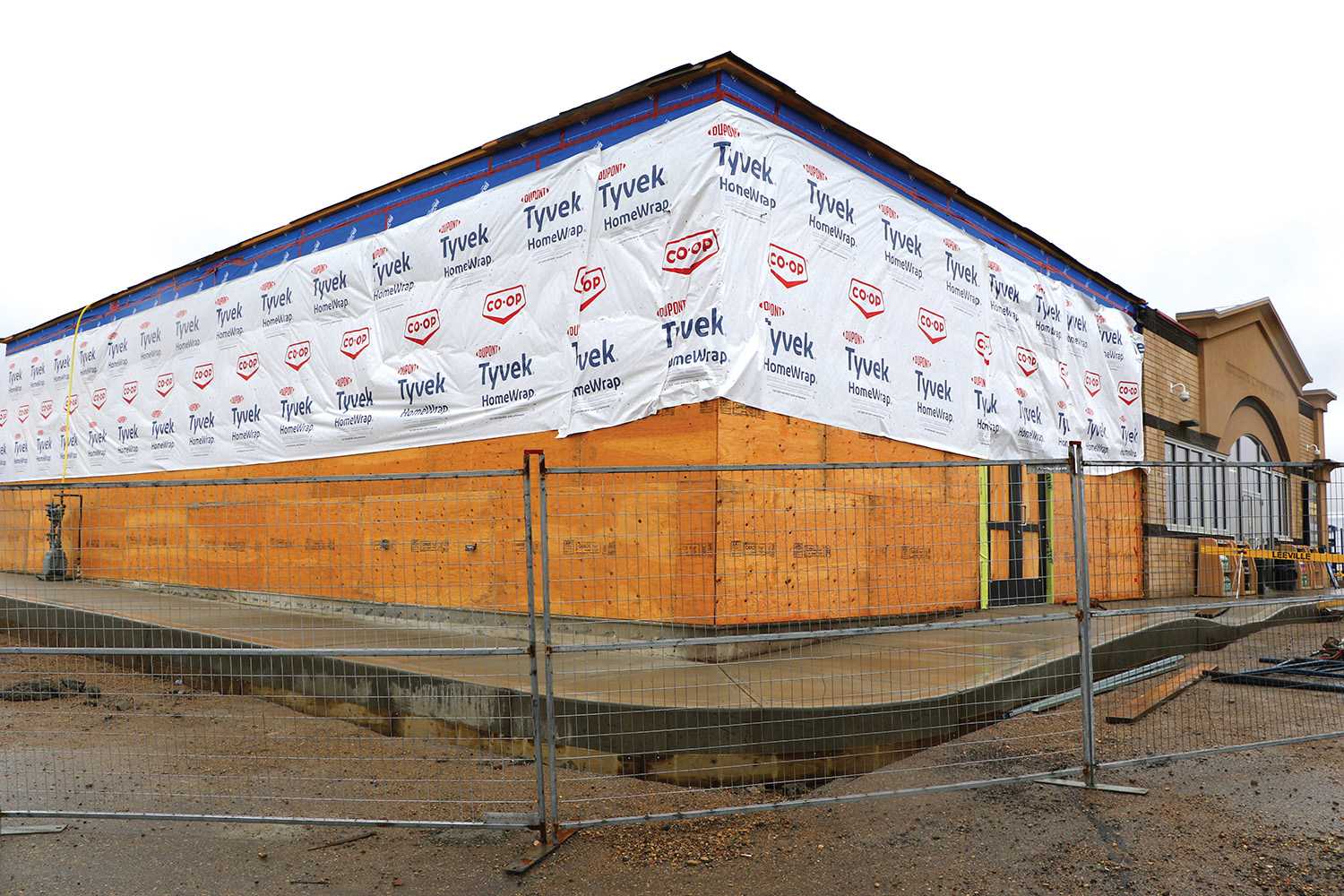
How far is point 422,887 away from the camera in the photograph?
3750 millimetres

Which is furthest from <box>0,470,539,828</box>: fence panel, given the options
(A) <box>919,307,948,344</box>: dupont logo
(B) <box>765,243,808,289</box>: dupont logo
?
(A) <box>919,307,948,344</box>: dupont logo

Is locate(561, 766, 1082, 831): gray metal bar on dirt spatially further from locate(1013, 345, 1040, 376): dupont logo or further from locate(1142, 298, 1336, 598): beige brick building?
locate(1142, 298, 1336, 598): beige brick building

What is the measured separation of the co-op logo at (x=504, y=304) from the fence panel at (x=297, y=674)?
1.83m

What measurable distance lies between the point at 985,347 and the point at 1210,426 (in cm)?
875

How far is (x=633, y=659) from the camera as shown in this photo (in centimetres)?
686

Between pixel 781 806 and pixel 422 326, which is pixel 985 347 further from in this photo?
pixel 781 806

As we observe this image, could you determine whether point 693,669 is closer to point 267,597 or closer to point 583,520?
point 583,520

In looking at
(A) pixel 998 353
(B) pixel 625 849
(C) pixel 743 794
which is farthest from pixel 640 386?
(A) pixel 998 353

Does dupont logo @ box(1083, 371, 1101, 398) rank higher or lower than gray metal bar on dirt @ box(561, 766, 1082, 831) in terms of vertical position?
higher

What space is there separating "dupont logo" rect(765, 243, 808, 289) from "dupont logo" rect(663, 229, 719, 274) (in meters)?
0.65

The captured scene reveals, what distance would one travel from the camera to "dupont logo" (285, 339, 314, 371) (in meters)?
11.7

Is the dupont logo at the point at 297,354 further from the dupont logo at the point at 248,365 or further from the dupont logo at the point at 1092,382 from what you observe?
the dupont logo at the point at 1092,382

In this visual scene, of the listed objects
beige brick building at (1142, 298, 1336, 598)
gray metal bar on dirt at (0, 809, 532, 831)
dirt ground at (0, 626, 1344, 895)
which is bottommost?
dirt ground at (0, 626, 1344, 895)

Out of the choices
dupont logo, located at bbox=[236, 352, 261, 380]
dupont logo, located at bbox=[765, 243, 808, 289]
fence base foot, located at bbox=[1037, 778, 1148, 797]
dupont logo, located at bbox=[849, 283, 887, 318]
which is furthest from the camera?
dupont logo, located at bbox=[236, 352, 261, 380]
